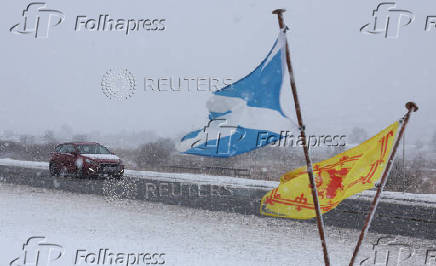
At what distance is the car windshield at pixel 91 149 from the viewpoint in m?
18.8

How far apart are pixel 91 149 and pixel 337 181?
16.4 m

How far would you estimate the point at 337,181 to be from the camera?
13.0 ft

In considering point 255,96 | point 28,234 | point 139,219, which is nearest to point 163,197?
point 139,219

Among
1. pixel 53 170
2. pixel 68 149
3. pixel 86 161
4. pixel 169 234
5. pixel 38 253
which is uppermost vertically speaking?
pixel 68 149

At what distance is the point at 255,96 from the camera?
387cm

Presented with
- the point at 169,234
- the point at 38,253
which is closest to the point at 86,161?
the point at 169,234

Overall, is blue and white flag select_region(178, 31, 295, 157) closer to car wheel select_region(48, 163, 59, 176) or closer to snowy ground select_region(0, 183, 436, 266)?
snowy ground select_region(0, 183, 436, 266)

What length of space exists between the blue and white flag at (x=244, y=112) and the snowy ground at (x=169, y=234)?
3652mm

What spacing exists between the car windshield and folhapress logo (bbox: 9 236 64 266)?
36.3 feet

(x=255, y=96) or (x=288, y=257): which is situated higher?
(x=255, y=96)

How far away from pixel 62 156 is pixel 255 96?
17149mm

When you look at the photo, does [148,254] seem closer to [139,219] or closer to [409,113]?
[139,219]

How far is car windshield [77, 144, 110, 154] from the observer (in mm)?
18844

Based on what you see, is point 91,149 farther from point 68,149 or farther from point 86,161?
point 68,149
